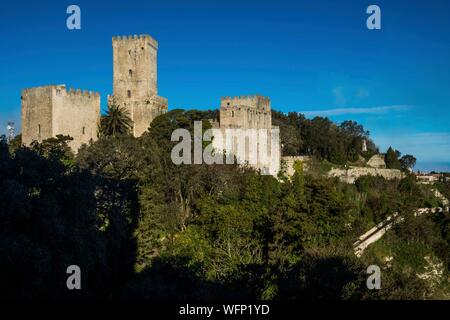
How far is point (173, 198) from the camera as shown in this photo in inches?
1179

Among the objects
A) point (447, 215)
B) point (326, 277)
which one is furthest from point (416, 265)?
point (326, 277)

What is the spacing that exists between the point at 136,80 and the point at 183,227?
1623cm

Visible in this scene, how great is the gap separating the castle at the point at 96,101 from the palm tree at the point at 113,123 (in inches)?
21.6

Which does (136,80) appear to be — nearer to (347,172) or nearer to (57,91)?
(57,91)

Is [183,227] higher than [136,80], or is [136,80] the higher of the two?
[136,80]

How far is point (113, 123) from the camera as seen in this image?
3566cm

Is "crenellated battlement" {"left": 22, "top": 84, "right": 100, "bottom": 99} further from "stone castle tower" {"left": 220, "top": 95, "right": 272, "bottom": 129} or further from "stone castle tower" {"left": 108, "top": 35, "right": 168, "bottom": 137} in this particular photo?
"stone castle tower" {"left": 220, "top": 95, "right": 272, "bottom": 129}

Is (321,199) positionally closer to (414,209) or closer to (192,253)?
(192,253)

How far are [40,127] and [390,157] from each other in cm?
3843

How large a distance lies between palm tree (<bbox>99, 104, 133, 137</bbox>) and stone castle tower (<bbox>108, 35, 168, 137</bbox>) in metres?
2.41

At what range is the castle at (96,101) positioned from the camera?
32.4m

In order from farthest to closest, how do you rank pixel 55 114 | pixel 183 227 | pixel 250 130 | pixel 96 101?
pixel 250 130, pixel 96 101, pixel 55 114, pixel 183 227

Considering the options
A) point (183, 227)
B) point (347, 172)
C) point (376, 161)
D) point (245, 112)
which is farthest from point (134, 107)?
point (376, 161)

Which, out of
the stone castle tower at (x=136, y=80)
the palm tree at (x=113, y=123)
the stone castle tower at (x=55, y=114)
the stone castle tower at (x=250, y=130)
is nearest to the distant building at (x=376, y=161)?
the stone castle tower at (x=250, y=130)
